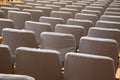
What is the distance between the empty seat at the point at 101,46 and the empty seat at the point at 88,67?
650mm

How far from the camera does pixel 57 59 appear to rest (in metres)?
2.53

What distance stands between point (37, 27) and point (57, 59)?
176 cm

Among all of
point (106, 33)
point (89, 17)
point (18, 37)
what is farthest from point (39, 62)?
point (89, 17)

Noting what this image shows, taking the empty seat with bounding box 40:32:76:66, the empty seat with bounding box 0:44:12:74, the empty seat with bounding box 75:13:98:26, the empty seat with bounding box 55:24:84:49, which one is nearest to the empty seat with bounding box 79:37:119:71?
the empty seat with bounding box 40:32:76:66

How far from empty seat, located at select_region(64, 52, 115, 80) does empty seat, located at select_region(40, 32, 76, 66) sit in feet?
2.61

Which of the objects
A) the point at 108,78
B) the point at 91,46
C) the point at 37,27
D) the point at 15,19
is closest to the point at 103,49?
the point at 91,46

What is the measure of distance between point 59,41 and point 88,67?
985 millimetres

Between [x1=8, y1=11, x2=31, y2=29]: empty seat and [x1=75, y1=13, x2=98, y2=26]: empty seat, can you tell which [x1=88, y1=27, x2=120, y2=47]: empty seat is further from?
[x1=8, y1=11, x2=31, y2=29]: empty seat

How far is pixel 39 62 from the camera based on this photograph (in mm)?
2570

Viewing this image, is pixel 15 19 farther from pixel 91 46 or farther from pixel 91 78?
pixel 91 78

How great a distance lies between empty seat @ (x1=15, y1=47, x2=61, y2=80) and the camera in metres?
2.53

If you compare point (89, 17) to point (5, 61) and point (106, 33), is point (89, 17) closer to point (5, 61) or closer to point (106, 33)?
point (106, 33)

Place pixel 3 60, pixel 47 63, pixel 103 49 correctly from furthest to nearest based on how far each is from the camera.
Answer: pixel 103 49, pixel 3 60, pixel 47 63

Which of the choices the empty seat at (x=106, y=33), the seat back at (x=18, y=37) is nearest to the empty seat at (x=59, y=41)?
the seat back at (x=18, y=37)
